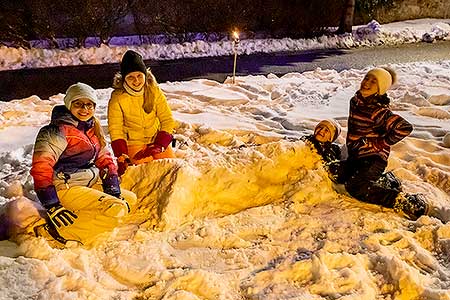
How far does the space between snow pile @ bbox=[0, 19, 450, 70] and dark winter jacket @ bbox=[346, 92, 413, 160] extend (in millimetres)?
7594

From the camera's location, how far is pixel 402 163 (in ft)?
14.7

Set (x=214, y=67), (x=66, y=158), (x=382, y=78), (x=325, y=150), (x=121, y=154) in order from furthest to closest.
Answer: (x=214, y=67), (x=325, y=150), (x=121, y=154), (x=382, y=78), (x=66, y=158)

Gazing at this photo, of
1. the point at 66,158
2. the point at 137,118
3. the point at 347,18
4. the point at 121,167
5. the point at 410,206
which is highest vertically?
the point at 347,18

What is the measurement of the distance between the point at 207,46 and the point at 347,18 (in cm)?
481

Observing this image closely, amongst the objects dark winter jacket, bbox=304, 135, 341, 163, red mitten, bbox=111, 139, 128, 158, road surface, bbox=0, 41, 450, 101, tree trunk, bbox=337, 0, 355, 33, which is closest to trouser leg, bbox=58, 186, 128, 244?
red mitten, bbox=111, 139, 128, 158

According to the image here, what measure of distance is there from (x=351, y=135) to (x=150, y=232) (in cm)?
176

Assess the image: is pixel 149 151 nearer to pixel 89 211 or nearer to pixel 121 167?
pixel 121 167

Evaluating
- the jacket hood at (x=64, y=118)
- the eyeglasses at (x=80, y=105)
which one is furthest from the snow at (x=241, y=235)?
the eyeglasses at (x=80, y=105)

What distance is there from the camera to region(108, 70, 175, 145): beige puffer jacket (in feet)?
13.2

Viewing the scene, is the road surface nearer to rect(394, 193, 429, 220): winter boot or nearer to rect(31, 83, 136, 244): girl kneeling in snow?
rect(31, 83, 136, 244): girl kneeling in snow

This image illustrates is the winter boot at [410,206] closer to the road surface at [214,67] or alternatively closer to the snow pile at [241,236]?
the snow pile at [241,236]

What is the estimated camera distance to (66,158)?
328cm

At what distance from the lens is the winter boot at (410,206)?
3551mm

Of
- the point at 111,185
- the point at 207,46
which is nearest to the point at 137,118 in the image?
the point at 111,185
